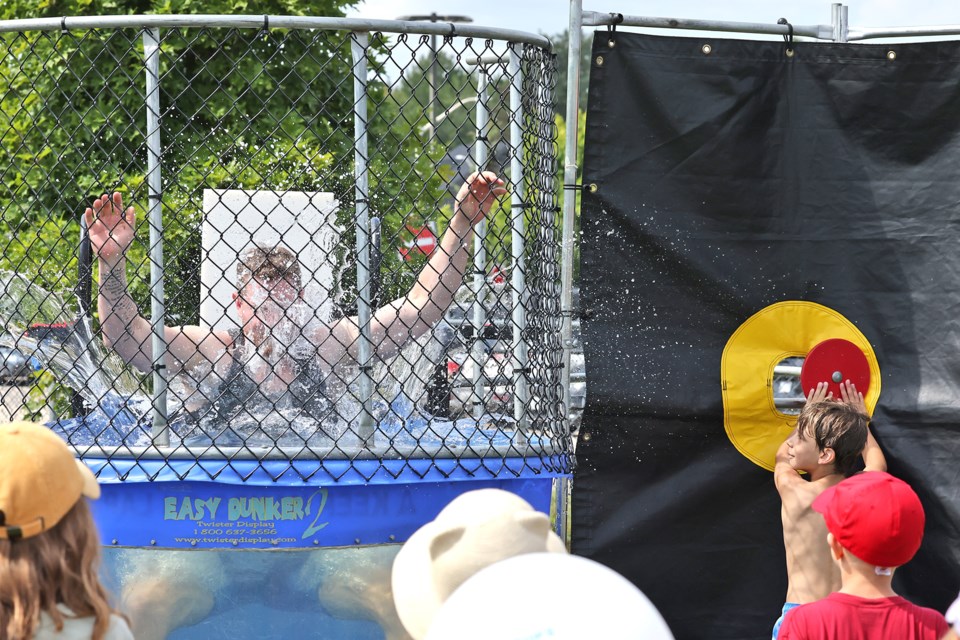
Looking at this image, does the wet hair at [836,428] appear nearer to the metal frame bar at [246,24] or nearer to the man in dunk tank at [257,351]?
the man in dunk tank at [257,351]

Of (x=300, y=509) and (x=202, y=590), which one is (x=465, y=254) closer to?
(x=300, y=509)

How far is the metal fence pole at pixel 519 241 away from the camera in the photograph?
3.79 m

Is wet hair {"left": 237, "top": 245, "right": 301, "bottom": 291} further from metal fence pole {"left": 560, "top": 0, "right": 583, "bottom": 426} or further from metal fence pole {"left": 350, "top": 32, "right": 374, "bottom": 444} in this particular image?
metal fence pole {"left": 560, "top": 0, "right": 583, "bottom": 426}

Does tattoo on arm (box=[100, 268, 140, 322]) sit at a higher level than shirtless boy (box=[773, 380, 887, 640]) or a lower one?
higher

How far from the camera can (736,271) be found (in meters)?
4.12

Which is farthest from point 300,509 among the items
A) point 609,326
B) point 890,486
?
point 890,486

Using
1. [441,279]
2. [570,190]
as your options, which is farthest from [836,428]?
[441,279]

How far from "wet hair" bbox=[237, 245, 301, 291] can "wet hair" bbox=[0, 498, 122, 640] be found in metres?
1.77

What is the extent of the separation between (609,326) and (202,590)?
1.79m

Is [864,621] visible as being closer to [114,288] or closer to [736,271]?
[736,271]

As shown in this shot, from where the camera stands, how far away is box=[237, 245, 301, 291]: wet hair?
392 centimetres

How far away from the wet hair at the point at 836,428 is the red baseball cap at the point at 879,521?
1.13m

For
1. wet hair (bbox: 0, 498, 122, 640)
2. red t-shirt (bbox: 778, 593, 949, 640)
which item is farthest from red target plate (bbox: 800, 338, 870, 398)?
wet hair (bbox: 0, 498, 122, 640)

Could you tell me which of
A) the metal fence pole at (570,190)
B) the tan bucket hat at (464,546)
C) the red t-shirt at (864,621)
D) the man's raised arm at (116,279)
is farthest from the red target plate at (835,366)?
the tan bucket hat at (464,546)
